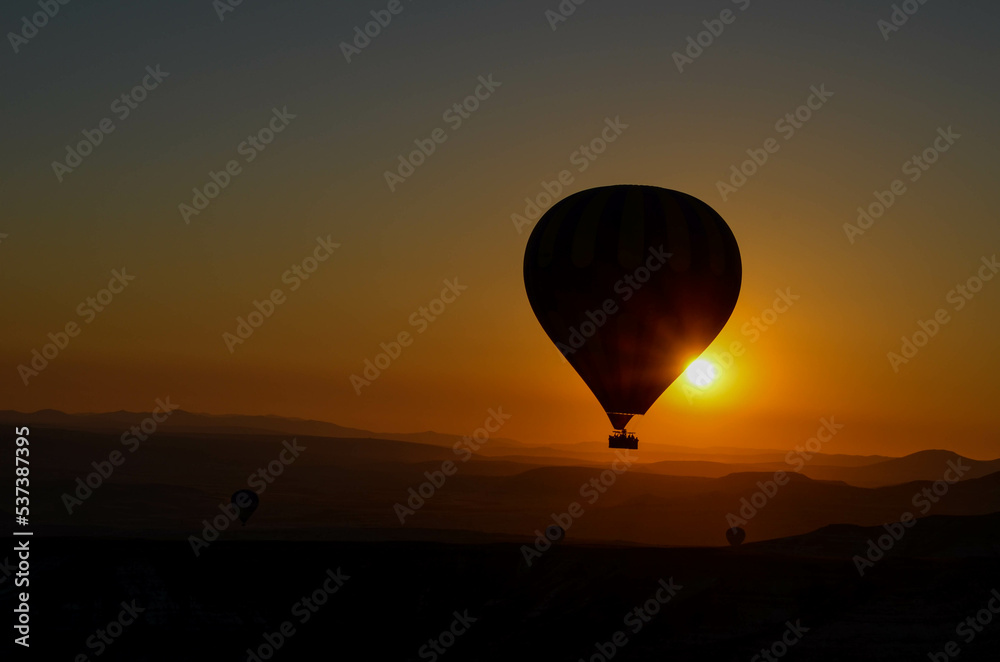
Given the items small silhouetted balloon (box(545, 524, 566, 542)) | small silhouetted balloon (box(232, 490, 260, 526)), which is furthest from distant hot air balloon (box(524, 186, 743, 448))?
small silhouetted balloon (box(232, 490, 260, 526))

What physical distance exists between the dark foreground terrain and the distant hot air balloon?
11.6m

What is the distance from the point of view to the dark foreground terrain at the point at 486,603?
56.2 meters

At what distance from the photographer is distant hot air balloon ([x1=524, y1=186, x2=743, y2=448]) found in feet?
178

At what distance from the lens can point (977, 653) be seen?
188 feet

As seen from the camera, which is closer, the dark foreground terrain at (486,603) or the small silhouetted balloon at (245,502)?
the dark foreground terrain at (486,603)

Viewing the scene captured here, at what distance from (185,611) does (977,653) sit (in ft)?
126

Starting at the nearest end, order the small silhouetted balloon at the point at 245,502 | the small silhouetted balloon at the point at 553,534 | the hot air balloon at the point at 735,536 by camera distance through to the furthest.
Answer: the small silhouetted balloon at the point at 553,534 < the small silhouetted balloon at the point at 245,502 < the hot air balloon at the point at 735,536

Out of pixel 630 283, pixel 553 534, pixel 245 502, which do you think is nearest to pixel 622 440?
pixel 630 283

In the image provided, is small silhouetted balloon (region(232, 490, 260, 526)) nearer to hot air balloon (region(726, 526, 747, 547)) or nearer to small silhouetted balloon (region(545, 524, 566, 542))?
small silhouetted balloon (region(545, 524, 566, 542))

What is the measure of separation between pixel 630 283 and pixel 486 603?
1878 cm

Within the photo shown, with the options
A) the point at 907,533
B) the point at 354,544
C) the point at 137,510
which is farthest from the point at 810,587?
the point at 137,510

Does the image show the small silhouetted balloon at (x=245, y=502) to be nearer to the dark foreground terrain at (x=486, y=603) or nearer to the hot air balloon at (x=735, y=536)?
the dark foreground terrain at (x=486, y=603)

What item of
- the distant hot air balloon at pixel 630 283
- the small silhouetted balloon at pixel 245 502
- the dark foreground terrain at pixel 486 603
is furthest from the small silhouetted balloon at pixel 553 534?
the distant hot air balloon at pixel 630 283

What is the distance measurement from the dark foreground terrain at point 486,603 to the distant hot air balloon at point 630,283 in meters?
11.6
